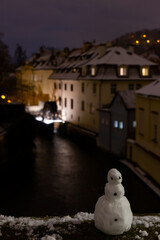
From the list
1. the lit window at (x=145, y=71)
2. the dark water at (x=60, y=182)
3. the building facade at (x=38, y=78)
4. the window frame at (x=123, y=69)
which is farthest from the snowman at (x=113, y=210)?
the building facade at (x=38, y=78)

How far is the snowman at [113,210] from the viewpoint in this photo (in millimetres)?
7141

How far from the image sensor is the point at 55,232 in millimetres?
7613

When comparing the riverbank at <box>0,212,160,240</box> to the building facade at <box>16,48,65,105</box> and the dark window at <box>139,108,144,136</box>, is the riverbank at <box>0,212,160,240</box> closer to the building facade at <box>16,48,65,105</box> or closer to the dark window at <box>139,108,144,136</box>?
the dark window at <box>139,108,144,136</box>

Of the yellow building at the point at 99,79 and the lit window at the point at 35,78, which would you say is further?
the lit window at the point at 35,78

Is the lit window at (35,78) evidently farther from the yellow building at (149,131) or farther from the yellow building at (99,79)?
the yellow building at (149,131)

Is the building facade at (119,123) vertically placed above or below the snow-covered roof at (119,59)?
below

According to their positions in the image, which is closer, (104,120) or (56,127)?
(104,120)

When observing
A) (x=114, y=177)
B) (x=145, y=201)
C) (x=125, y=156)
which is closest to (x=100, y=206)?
(x=114, y=177)

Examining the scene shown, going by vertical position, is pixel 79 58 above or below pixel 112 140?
above

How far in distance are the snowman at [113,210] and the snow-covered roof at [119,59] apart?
32.5 metres

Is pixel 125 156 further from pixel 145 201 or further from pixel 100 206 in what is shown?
pixel 100 206

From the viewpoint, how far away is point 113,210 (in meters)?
7.22

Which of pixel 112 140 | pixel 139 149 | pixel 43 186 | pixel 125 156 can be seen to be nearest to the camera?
pixel 43 186

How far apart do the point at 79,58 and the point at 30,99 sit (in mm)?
17991
